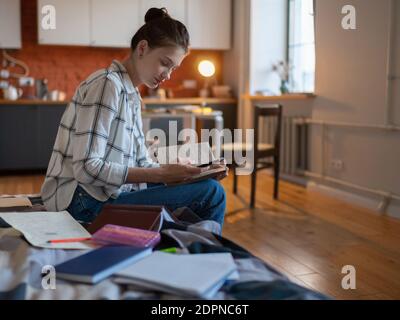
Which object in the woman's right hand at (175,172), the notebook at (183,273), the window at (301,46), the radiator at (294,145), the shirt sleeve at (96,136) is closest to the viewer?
the notebook at (183,273)

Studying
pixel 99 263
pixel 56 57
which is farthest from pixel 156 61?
pixel 56 57

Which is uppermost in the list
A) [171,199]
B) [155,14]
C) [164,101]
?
[155,14]

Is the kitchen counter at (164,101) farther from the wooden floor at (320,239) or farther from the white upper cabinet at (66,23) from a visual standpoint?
the wooden floor at (320,239)

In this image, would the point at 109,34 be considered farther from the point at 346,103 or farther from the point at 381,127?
the point at 381,127

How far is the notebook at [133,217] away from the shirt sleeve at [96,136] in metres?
0.14

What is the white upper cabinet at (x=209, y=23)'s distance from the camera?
559 centimetres

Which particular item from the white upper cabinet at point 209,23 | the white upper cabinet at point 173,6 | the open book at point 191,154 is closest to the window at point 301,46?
the white upper cabinet at point 209,23

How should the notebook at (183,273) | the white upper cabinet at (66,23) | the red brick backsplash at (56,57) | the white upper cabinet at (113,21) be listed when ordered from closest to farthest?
the notebook at (183,273) → the white upper cabinet at (66,23) → the white upper cabinet at (113,21) → the red brick backsplash at (56,57)

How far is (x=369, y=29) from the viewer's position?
3.58 m

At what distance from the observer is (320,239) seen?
2.88 meters

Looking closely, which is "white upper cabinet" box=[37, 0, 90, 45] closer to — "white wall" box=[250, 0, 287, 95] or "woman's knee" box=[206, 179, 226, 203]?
"white wall" box=[250, 0, 287, 95]

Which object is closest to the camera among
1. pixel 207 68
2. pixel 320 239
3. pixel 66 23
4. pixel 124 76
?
pixel 124 76

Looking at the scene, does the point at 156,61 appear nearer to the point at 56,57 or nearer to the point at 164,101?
the point at 164,101

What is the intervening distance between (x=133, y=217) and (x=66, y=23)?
4.42 metres
